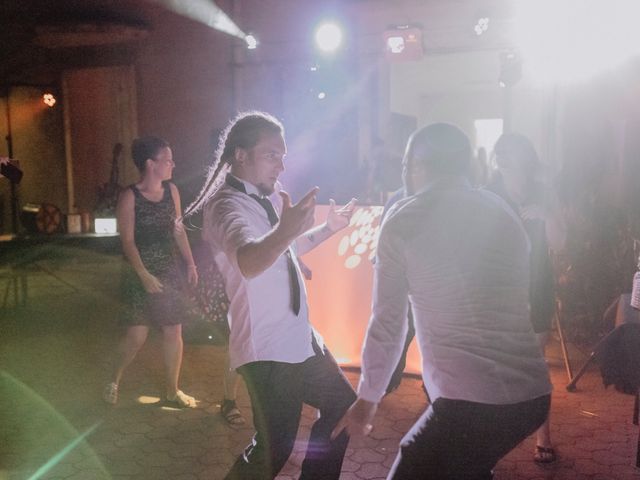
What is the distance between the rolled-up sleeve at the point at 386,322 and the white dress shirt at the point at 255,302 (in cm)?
57

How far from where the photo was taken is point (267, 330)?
8.30 ft

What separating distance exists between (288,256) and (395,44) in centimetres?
536

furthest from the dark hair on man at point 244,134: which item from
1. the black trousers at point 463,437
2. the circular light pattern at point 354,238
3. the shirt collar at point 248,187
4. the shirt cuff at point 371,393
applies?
the circular light pattern at point 354,238

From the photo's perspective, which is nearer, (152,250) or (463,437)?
(463,437)

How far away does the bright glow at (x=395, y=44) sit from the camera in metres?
7.32

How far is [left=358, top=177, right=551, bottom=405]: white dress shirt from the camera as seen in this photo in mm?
1932

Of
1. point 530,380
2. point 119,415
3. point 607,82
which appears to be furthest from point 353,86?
point 530,380

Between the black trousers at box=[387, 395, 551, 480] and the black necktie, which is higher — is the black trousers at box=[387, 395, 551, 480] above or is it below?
below

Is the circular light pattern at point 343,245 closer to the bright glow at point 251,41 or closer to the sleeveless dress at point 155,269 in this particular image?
the sleeveless dress at point 155,269

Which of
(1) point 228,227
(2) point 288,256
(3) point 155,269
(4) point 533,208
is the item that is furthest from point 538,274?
(3) point 155,269

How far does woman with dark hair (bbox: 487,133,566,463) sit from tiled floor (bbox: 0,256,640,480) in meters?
0.49

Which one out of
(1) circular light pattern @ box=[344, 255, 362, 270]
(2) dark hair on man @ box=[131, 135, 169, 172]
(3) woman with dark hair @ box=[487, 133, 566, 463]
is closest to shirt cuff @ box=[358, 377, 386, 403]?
(3) woman with dark hair @ box=[487, 133, 566, 463]

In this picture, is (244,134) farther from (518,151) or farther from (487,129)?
(487,129)

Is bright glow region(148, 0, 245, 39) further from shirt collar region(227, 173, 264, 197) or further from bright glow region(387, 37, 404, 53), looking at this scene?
shirt collar region(227, 173, 264, 197)
